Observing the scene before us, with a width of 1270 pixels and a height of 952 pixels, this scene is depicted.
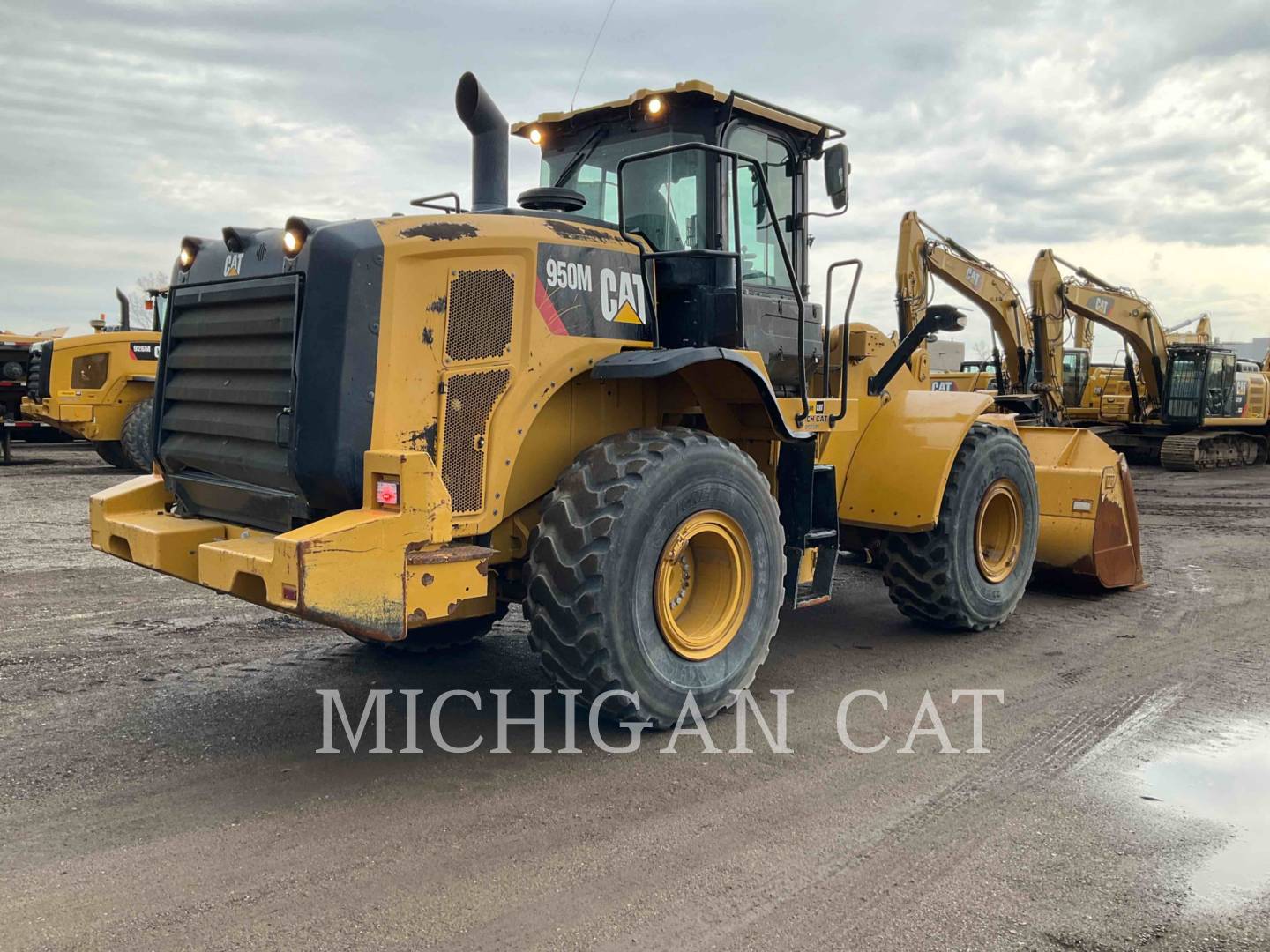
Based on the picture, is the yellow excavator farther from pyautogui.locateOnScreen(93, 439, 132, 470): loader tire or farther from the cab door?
pyautogui.locateOnScreen(93, 439, 132, 470): loader tire

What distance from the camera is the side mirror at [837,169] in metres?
5.76

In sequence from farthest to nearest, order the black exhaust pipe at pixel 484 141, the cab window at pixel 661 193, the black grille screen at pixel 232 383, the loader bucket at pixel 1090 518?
the loader bucket at pixel 1090 518
the cab window at pixel 661 193
the black exhaust pipe at pixel 484 141
the black grille screen at pixel 232 383

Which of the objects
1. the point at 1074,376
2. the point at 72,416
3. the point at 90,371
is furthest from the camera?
the point at 1074,376

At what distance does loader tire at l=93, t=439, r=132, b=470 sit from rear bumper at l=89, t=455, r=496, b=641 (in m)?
13.6

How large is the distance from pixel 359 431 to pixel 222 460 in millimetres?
959

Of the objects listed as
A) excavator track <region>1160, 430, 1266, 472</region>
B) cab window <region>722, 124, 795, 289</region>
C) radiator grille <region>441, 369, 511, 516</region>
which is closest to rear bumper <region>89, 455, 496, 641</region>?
radiator grille <region>441, 369, 511, 516</region>

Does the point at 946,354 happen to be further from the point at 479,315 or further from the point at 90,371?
the point at 479,315

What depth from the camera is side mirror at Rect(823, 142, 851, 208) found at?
5.76m

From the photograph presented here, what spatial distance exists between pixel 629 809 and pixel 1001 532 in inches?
167

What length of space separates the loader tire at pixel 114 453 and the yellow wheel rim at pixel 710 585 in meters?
14.2

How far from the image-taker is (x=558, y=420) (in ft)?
15.5

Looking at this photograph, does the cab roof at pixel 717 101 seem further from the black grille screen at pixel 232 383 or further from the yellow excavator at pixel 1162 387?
the yellow excavator at pixel 1162 387

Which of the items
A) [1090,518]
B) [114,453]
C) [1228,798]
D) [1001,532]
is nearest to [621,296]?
[1228,798]

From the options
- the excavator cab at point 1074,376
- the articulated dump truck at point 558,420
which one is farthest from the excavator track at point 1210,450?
the articulated dump truck at point 558,420
